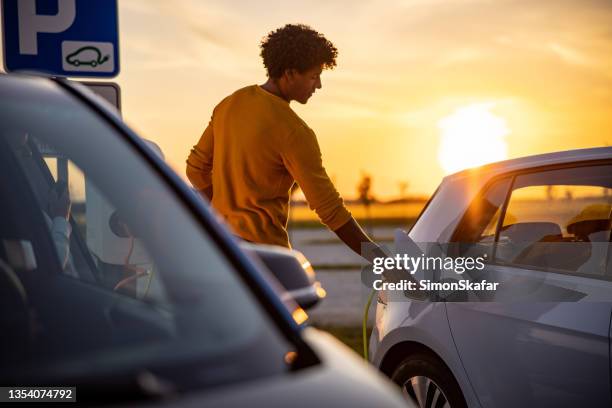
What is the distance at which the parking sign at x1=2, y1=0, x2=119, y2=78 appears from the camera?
5.21 metres

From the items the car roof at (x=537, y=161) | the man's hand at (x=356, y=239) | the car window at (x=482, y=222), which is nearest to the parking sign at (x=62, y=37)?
the man's hand at (x=356, y=239)

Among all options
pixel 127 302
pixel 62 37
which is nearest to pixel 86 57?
pixel 62 37

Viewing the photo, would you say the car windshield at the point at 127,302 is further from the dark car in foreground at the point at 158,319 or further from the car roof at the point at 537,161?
the car roof at the point at 537,161

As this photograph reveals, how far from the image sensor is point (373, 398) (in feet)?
5.31

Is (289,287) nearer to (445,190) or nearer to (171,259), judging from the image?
(171,259)

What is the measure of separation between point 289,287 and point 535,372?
5.92 ft

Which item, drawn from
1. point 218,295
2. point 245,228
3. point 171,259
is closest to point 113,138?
point 171,259

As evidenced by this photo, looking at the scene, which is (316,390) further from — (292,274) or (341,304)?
(341,304)

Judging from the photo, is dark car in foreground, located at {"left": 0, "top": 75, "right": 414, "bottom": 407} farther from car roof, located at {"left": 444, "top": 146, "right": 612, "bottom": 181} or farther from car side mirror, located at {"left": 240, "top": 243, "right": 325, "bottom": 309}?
car roof, located at {"left": 444, "top": 146, "right": 612, "bottom": 181}

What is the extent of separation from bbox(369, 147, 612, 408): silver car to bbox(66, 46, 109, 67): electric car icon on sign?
232 centimetres

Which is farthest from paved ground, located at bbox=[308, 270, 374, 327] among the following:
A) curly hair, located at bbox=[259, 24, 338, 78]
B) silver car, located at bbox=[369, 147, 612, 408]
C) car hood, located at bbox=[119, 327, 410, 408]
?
car hood, located at bbox=[119, 327, 410, 408]

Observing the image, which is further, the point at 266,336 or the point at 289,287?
the point at 289,287

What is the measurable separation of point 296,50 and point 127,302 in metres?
2.27

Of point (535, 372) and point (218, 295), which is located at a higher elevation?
point (218, 295)
